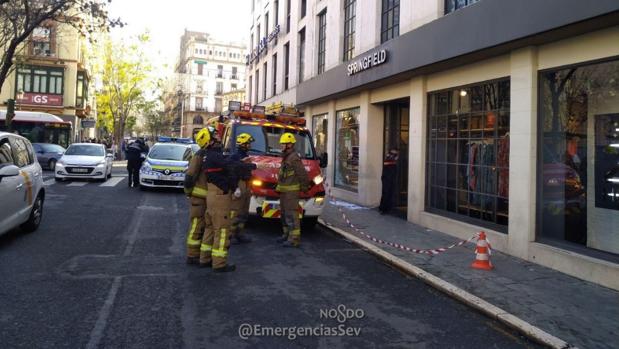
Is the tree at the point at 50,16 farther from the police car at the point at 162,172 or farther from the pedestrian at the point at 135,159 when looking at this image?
the police car at the point at 162,172

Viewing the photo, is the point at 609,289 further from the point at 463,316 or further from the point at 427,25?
the point at 427,25

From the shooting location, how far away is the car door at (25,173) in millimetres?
7395

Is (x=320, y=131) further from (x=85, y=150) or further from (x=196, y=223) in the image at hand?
(x=196, y=223)

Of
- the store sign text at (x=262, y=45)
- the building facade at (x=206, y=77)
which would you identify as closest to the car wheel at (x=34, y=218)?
the store sign text at (x=262, y=45)

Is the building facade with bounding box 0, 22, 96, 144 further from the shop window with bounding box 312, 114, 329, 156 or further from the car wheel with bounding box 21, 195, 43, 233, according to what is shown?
the car wheel with bounding box 21, 195, 43, 233

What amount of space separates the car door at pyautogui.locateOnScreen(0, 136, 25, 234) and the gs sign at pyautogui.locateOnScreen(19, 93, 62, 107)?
33616 mm

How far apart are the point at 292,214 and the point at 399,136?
6.23m

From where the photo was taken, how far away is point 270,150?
973 centimetres

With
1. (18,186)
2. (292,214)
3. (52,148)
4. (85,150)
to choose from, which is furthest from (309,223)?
(52,148)

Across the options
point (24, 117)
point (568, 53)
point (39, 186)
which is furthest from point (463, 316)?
point (24, 117)

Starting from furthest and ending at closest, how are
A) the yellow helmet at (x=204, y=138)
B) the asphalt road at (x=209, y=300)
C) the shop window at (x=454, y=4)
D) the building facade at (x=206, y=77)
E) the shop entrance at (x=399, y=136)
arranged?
the building facade at (x=206, y=77)
the shop entrance at (x=399, y=136)
the shop window at (x=454, y=4)
the yellow helmet at (x=204, y=138)
the asphalt road at (x=209, y=300)

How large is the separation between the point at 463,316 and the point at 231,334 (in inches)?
96.8

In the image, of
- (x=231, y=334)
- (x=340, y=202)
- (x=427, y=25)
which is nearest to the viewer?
(x=231, y=334)

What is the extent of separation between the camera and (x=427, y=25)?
941 cm
